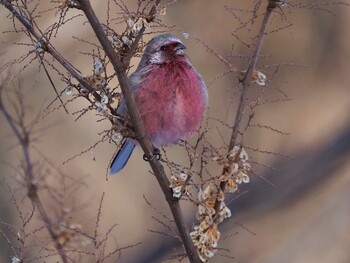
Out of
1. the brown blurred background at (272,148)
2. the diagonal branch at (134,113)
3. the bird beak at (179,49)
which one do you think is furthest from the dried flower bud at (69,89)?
the brown blurred background at (272,148)

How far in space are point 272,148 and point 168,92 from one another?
214 cm

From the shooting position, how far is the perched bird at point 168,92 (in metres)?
2.13

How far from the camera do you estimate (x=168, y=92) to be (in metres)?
2.14

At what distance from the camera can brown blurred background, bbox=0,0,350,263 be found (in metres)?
4.09

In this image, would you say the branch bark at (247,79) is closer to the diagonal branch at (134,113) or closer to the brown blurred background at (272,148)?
the diagonal branch at (134,113)

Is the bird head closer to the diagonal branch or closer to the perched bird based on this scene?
the perched bird

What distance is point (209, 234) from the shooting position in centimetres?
170

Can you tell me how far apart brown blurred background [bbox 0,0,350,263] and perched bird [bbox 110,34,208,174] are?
1.78 metres

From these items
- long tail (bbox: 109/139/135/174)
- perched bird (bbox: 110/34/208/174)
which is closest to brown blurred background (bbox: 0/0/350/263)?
long tail (bbox: 109/139/135/174)

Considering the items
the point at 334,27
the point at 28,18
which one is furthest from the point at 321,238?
the point at 28,18

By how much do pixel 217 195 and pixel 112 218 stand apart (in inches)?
98.1

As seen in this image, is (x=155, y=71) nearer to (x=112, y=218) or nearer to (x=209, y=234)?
(x=209, y=234)

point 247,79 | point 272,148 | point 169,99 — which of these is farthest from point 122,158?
point 272,148

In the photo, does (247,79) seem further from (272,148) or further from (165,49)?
(272,148)
